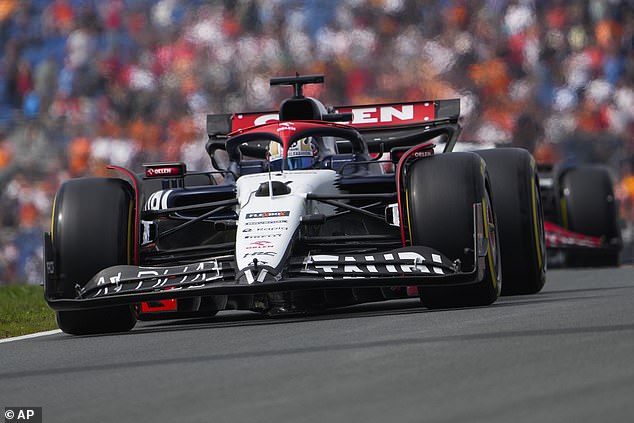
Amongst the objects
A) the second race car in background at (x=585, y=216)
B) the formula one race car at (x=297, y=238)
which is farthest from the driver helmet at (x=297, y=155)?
the second race car in background at (x=585, y=216)

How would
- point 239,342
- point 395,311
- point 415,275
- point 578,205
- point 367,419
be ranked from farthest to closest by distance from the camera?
point 578,205 < point 395,311 < point 415,275 < point 239,342 < point 367,419

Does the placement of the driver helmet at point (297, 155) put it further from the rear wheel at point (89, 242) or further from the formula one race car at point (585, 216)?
the formula one race car at point (585, 216)

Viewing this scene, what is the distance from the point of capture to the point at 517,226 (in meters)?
9.31

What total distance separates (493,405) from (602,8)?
1812 cm

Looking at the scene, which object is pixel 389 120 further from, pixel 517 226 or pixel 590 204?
pixel 590 204

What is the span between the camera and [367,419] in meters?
3.65

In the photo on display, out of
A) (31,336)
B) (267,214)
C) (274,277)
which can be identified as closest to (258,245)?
(274,277)

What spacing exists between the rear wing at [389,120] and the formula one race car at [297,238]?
1.54m

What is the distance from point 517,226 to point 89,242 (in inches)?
126

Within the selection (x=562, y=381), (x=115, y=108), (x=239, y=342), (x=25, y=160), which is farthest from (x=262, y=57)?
(x=562, y=381)

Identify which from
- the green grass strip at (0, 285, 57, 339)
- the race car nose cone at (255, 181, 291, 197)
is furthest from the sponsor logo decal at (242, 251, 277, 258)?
the green grass strip at (0, 285, 57, 339)

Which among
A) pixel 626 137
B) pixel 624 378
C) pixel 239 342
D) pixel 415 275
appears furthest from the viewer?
pixel 626 137

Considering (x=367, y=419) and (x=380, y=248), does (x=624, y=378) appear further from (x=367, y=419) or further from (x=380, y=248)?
(x=380, y=248)

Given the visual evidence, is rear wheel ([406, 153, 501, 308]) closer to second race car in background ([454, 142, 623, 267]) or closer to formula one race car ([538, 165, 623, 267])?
second race car in background ([454, 142, 623, 267])
